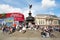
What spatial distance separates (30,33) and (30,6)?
10.0 m

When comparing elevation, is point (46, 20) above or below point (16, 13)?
below

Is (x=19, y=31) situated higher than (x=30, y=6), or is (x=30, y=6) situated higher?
(x=30, y=6)

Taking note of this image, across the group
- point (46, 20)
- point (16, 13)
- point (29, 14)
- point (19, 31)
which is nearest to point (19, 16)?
point (16, 13)

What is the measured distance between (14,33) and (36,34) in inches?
118

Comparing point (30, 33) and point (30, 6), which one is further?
point (30, 6)

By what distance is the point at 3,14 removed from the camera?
56.7 m

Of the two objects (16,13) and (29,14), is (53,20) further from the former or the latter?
(29,14)

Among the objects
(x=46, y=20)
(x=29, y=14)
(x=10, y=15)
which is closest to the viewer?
(x=29, y=14)

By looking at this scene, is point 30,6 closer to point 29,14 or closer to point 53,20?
point 29,14

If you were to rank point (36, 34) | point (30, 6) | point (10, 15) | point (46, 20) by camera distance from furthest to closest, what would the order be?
point (46, 20)
point (10, 15)
point (30, 6)
point (36, 34)

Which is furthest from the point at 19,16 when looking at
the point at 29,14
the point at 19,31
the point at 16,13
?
the point at 19,31

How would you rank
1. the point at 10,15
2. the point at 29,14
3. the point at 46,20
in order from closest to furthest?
the point at 29,14 → the point at 10,15 → the point at 46,20

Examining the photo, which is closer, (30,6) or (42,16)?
(30,6)

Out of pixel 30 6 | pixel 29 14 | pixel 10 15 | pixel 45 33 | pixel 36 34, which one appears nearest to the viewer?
pixel 45 33
